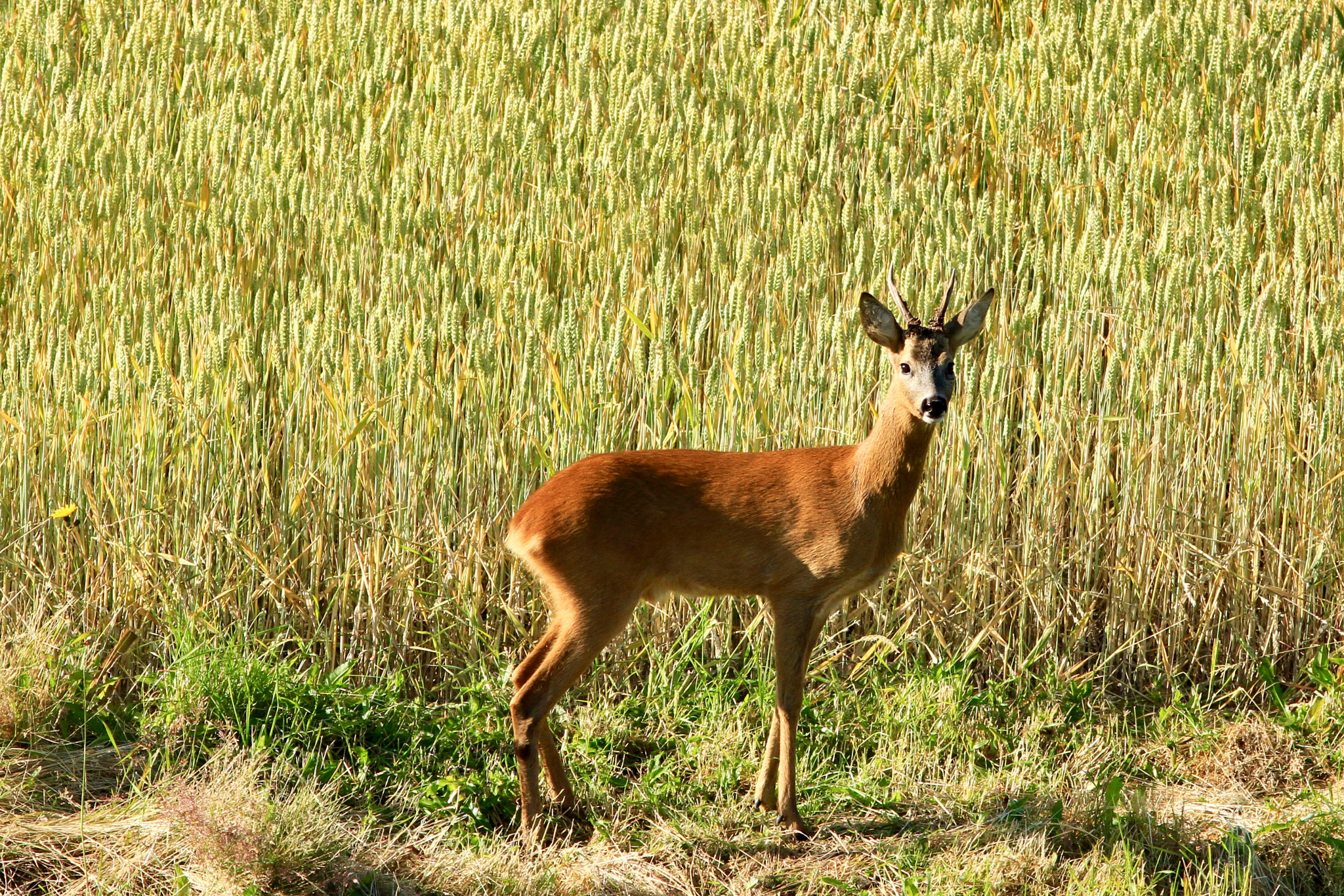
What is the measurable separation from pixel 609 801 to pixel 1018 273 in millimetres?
2420

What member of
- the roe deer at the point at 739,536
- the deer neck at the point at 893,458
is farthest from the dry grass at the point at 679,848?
the deer neck at the point at 893,458

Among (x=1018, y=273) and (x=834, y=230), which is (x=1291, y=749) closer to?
(x=1018, y=273)

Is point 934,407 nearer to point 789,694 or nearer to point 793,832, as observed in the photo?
point 789,694

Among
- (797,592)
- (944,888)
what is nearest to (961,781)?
(944,888)

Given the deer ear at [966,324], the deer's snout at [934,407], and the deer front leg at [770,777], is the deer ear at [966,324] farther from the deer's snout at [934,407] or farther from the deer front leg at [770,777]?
the deer front leg at [770,777]

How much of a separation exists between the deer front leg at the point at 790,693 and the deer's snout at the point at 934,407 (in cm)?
72

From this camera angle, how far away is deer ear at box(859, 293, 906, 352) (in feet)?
12.3

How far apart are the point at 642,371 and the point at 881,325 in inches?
39.6

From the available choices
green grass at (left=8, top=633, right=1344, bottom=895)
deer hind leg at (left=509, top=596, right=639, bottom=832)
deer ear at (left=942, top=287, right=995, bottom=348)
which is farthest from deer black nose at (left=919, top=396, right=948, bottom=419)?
green grass at (left=8, top=633, right=1344, bottom=895)

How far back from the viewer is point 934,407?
3635mm

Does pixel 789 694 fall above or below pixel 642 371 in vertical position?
below

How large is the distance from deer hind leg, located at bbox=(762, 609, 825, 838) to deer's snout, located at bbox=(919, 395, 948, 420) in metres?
0.73

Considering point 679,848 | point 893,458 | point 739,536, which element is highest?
point 893,458

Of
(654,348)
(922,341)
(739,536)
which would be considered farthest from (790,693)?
(654,348)
